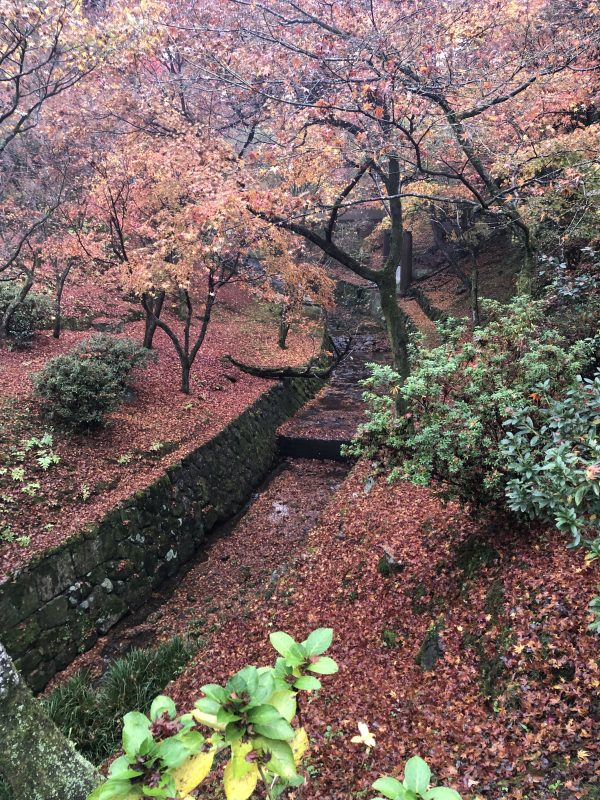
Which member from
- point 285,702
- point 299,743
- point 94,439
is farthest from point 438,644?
point 94,439

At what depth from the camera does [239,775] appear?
1048 millimetres

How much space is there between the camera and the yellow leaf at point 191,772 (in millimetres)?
1050

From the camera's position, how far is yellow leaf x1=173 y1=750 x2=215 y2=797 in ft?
3.44

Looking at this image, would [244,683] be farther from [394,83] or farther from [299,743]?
[394,83]

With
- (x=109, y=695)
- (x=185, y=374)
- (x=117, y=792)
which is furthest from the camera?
(x=185, y=374)

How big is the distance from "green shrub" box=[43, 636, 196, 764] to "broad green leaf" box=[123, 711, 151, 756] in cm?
505

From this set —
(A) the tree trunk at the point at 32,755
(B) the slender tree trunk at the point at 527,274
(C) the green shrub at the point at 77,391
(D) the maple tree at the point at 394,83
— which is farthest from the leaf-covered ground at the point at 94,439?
(B) the slender tree trunk at the point at 527,274

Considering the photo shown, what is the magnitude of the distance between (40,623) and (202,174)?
27.3 ft

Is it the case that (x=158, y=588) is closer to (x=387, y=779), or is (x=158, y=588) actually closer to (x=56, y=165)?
(x=387, y=779)

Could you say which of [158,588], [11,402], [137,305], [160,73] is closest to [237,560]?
[158,588]

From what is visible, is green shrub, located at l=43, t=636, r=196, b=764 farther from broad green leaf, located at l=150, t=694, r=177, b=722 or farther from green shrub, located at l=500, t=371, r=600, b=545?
broad green leaf, located at l=150, t=694, r=177, b=722

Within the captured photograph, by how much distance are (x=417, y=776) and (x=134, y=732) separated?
2.30ft

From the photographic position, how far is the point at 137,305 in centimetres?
1727

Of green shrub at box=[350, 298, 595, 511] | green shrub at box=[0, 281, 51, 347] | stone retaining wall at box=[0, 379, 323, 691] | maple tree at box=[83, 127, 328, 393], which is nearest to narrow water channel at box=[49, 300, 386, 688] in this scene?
stone retaining wall at box=[0, 379, 323, 691]
